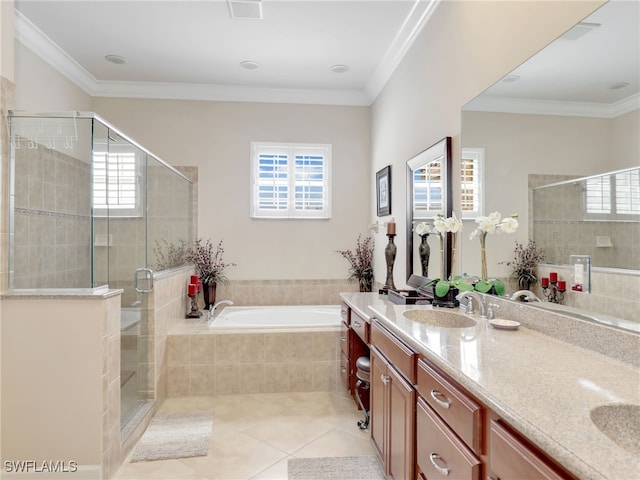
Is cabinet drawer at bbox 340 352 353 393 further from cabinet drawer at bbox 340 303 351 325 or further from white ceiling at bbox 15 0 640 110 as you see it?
white ceiling at bbox 15 0 640 110

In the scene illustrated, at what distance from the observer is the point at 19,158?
2.10 m

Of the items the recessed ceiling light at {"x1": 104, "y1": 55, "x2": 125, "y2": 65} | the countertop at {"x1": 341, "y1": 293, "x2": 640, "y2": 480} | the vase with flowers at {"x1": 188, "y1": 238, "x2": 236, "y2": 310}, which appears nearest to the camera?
the countertop at {"x1": 341, "y1": 293, "x2": 640, "y2": 480}

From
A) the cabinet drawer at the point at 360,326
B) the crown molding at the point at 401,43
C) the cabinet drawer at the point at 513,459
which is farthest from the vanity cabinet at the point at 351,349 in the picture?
the crown molding at the point at 401,43

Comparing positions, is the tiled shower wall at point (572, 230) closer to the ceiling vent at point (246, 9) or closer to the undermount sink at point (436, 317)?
the undermount sink at point (436, 317)

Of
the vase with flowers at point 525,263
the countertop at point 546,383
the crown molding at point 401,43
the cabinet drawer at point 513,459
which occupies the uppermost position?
the crown molding at point 401,43

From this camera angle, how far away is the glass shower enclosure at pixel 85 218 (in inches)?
81.8

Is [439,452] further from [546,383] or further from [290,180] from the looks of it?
[290,180]

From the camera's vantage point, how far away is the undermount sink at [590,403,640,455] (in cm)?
84

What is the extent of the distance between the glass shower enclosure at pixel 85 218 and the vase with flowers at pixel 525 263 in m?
2.14

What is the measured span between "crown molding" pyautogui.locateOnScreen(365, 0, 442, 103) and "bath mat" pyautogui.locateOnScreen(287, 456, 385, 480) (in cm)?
289

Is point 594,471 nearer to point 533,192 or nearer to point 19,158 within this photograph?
A: point 533,192

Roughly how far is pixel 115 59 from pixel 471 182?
3393 millimetres

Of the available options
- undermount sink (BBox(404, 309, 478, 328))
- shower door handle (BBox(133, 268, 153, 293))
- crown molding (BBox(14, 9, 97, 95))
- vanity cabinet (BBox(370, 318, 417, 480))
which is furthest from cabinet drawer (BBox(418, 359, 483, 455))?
crown molding (BBox(14, 9, 97, 95))

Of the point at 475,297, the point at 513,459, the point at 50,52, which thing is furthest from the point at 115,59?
the point at 513,459
